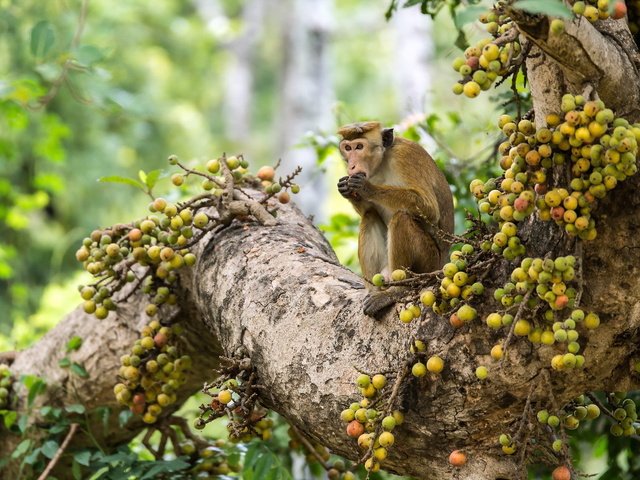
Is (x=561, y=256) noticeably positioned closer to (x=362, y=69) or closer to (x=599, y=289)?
(x=599, y=289)

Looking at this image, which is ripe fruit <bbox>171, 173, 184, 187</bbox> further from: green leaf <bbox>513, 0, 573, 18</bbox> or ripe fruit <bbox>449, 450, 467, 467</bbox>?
green leaf <bbox>513, 0, 573, 18</bbox>

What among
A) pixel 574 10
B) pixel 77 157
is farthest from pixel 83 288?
pixel 77 157

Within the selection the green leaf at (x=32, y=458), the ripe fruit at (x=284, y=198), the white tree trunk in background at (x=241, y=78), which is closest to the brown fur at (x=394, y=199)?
the ripe fruit at (x=284, y=198)

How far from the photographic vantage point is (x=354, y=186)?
12.0ft

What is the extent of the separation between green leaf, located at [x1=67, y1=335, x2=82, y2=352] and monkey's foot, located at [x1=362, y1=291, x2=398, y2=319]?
1.63 m

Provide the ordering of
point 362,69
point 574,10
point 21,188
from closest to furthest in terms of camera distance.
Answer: point 574,10 < point 21,188 < point 362,69

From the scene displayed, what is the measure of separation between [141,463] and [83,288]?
0.71 meters

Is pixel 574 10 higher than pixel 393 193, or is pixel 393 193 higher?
pixel 393 193

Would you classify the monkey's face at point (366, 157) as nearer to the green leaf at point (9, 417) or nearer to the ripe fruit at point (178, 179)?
the ripe fruit at point (178, 179)

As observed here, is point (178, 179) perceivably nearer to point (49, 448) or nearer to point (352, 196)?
point (352, 196)

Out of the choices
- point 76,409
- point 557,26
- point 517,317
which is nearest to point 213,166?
point 76,409

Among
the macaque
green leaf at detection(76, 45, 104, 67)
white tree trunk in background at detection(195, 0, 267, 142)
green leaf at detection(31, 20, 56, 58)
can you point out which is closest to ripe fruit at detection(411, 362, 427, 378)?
the macaque

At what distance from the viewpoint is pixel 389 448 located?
240 centimetres

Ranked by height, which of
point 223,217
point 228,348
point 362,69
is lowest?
point 228,348
